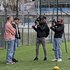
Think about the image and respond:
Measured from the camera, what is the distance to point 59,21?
14984 mm

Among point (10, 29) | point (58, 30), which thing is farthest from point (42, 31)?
point (10, 29)

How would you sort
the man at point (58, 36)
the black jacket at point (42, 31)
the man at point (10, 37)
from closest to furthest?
the man at point (10, 37)
the man at point (58, 36)
the black jacket at point (42, 31)

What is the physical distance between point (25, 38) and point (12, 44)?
1569 cm

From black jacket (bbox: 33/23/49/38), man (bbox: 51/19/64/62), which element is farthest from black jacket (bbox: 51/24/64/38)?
black jacket (bbox: 33/23/49/38)

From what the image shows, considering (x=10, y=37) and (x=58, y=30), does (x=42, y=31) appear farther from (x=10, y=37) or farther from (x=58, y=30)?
(x=10, y=37)

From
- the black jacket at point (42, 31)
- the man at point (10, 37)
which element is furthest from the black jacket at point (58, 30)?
the man at point (10, 37)

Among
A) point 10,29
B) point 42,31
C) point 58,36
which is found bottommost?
point 58,36

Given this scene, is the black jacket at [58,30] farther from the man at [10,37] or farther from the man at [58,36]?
the man at [10,37]

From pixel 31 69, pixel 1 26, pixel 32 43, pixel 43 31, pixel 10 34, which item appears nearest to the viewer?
pixel 31 69

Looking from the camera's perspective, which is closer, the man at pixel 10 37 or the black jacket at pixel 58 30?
the man at pixel 10 37

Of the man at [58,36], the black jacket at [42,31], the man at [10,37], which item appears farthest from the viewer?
the black jacket at [42,31]

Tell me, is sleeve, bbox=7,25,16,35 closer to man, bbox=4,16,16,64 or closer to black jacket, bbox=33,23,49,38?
man, bbox=4,16,16,64

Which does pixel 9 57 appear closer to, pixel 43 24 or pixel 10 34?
pixel 10 34

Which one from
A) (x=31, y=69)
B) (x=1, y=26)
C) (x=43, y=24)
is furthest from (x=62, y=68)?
(x=1, y=26)
